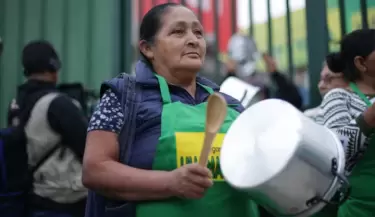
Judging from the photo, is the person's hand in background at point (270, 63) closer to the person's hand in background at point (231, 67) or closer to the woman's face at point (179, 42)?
the person's hand in background at point (231, 67)

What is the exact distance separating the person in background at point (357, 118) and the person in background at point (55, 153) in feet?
3.27

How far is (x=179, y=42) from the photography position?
4.08 ft

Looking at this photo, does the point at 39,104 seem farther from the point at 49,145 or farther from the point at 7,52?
the point at 7,52

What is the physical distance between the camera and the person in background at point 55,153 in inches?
76.5

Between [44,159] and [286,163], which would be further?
[44,159]

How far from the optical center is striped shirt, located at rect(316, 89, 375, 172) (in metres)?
1.46

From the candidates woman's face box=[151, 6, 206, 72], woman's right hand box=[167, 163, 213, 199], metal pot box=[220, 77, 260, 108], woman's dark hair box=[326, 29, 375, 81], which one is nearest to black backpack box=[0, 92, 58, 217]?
metal pot box=[220, 77, 260, 108]

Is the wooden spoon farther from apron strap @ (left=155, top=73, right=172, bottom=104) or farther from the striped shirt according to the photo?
the striped shirt

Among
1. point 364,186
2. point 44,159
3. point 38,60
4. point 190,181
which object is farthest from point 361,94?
point 38,60

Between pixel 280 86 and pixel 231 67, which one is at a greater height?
pixel 231 67

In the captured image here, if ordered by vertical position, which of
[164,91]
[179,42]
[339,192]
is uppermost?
[179,42]

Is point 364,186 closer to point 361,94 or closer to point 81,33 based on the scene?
point 361,94

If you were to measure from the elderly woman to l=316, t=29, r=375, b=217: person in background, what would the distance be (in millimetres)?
401

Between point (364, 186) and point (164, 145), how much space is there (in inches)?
28.6
